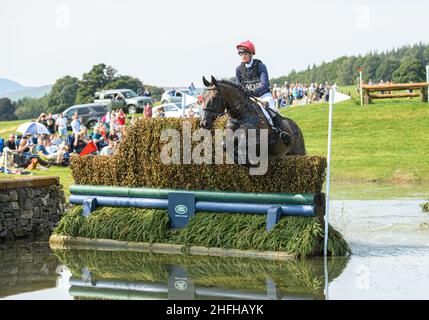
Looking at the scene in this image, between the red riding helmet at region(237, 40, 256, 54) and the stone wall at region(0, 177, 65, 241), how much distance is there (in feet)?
16.5

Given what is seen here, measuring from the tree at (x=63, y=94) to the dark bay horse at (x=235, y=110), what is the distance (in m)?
68.7

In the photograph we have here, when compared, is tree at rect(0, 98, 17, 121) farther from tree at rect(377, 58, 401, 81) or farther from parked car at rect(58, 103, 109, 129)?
tree at rect(377, 58, 401, 81)

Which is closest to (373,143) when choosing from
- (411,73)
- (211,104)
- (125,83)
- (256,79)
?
(256,79)

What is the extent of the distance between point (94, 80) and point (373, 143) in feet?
151

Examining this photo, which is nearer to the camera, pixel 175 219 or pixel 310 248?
pixel 310 248

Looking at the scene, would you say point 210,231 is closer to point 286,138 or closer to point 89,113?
point 286,138

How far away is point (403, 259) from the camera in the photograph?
1255 cm

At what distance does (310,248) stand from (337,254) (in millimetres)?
627

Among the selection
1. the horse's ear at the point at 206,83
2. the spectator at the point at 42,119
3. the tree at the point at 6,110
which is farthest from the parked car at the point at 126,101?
the horse's ear at the point at 206,83

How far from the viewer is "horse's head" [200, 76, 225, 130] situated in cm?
1291

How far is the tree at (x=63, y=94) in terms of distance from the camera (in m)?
82.1

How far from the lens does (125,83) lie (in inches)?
3027
